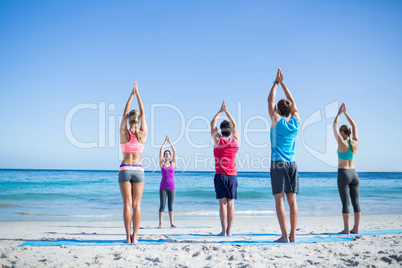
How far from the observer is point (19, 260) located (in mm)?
3480

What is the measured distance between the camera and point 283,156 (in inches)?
172

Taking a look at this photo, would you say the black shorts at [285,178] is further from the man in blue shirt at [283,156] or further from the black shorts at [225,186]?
the black shorts at [225,186]

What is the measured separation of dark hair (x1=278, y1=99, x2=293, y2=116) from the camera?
4.48 metres

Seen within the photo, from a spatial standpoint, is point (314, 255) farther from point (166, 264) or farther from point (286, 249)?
point (166, 264)

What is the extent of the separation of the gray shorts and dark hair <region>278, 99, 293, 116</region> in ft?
7.46

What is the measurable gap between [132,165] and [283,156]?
2.19 m

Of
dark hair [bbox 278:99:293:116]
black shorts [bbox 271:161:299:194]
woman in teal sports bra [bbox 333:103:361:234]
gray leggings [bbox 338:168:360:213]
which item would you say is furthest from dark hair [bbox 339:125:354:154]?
black shorts [bbox 271:161:299:194]

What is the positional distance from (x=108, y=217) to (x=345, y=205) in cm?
711

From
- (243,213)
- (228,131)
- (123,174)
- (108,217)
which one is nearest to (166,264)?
(123,174)

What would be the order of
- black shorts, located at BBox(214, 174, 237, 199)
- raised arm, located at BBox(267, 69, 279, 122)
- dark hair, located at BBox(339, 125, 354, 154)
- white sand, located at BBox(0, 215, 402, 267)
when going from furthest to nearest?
dark hair, located at BBox(339, 125, 354, 154)
black shorts, located at BBox(214, 174, 237, 199)
raised arm, located at BBox(267, 69, 279, 122)
white sand, located at BBox(0, 215, 402, 267)

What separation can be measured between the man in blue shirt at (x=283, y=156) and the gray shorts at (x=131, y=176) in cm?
193

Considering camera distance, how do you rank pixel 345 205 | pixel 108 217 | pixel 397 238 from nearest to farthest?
pixel 397 238, pixel 345 205, pixel 108 217

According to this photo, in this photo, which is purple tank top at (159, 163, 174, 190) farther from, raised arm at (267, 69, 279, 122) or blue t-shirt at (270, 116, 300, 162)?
raised arm at (267, 69, 279, 122)

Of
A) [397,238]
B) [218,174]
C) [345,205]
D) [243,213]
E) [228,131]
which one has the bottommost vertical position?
[243,213]
